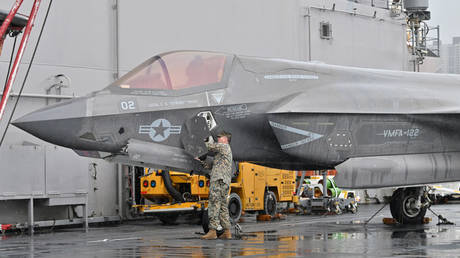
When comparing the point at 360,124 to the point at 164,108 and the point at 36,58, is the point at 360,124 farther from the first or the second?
the point at 36,58

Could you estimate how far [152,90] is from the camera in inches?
401

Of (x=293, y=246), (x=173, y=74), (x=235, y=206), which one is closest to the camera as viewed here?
(x=293, y=246)

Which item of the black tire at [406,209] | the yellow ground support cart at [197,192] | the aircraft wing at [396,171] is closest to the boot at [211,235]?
the aircraft wing at [396,171]

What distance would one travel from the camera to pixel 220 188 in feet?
34.0

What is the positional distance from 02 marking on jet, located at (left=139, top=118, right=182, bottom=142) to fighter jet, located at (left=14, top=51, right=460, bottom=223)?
14mm

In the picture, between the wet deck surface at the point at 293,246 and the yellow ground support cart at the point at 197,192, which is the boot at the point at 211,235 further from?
the yellow ground support cart at the point at 197,192

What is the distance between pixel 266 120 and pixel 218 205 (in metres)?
1.40

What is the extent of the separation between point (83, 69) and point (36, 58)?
50.1 inches

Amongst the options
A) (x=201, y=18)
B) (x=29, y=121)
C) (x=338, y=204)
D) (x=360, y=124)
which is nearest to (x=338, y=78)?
(x=360, y=124)

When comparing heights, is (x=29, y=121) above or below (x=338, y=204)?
above

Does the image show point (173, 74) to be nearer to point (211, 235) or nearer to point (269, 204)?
point (211, 235)

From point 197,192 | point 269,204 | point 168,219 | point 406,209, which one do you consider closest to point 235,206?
point 197,192

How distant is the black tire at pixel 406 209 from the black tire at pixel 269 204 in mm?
4637

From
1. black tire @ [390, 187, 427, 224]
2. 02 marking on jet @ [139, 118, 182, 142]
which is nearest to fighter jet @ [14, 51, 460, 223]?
02 marking on jet @ [139, 118, 182, 142]
